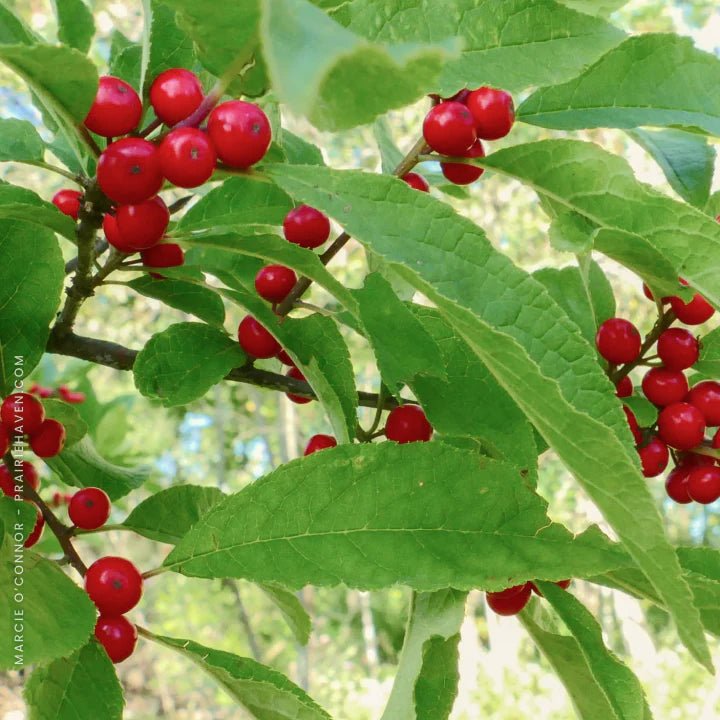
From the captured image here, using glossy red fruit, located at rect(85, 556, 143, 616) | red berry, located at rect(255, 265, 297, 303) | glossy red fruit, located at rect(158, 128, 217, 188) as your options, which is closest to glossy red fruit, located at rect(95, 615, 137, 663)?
glossy red fruit, located at rect(85, 556, 143, 616)

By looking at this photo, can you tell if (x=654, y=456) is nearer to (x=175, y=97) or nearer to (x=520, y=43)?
(x=520, y=43)

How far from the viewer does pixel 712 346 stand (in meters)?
1.22

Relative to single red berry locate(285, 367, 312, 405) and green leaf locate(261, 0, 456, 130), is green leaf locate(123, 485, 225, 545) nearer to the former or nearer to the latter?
single red berry locate(285, 367, 312, 405)

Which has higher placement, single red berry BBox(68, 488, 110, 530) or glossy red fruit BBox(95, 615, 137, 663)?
glossy red fruit BBox(95, 615, 137, 663)

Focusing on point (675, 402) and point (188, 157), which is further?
point (675, 402)

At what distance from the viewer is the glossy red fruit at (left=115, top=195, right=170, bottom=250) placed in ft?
2.56

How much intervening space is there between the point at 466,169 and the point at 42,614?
61 cm

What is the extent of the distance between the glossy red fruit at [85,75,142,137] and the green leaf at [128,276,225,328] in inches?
15.4

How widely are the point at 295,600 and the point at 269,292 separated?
43 cm

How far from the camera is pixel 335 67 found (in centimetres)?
41

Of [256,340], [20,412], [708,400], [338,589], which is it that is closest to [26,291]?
[20,412]

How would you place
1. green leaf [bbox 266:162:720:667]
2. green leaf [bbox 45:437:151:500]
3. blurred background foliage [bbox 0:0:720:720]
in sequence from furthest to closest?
1. blurred background foliage [bbox 0:0:720:720]
2. green leaf [bbox 45:437:151:500]
3. green leaf [bbox 266:162:720:667]

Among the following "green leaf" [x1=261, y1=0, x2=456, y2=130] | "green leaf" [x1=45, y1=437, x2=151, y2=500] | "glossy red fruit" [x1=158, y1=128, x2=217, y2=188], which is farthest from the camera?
"green leaf" [x1=45, y1=437, x2=151, y2=500]

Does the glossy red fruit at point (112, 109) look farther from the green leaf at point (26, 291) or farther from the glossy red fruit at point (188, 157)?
the green leaf at point (26, 291)
